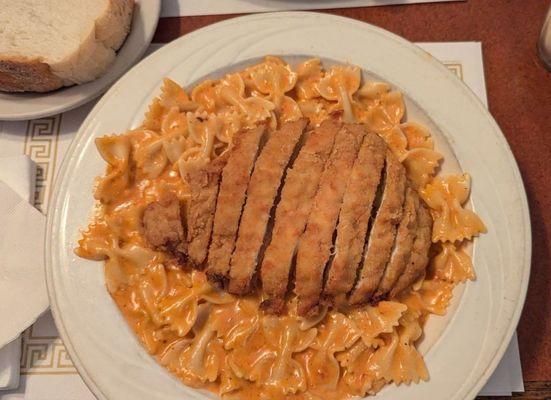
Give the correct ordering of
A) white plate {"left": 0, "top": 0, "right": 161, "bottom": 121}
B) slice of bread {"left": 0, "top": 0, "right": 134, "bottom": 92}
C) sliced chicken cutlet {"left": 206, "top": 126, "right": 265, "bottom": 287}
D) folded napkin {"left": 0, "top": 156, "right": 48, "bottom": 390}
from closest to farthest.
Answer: sliced chicken cutlet {"left": 206, "top": 126, "right": 265, "bottom": 287}
folded napkin {"left": 0, "top": 156, "right": 48, "bottom": 390}
slice of bread {"left": 0, "top": 0, "right": 134, "bottom": 92}
white plate {"left": 0, "top": 0, "right": 161, "bottom": 121}

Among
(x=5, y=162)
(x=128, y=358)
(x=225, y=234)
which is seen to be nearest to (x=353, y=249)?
(x=225, y=234)

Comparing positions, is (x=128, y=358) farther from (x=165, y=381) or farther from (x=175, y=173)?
(x=175, y=173)

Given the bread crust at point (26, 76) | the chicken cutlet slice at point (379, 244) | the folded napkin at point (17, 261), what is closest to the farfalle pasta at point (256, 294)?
the chicken cutlet slice at point (379, 244)

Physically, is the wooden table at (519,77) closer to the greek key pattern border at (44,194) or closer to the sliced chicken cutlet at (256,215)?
the greek key pattern border at (44,194)

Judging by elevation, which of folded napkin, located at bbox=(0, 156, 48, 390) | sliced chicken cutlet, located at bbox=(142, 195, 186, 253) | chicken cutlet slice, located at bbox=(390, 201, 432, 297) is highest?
chicken cutlet slice, located at bbox=(390, 201, 432, 297)

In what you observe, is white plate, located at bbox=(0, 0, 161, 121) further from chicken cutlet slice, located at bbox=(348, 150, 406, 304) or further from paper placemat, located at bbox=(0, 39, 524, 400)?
chicken cutlet slice, located at bbox=(348, 150, 406, 304)

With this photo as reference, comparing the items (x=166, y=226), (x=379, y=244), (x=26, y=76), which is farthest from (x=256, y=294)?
(x=26, y=76)

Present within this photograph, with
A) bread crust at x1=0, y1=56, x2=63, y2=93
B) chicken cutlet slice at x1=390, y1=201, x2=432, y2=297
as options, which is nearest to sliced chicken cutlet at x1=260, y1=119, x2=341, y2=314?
chicken cutlet slice at x1=390, y1=201, x2=432, y2=297

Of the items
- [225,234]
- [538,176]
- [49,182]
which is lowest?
[49,182]
